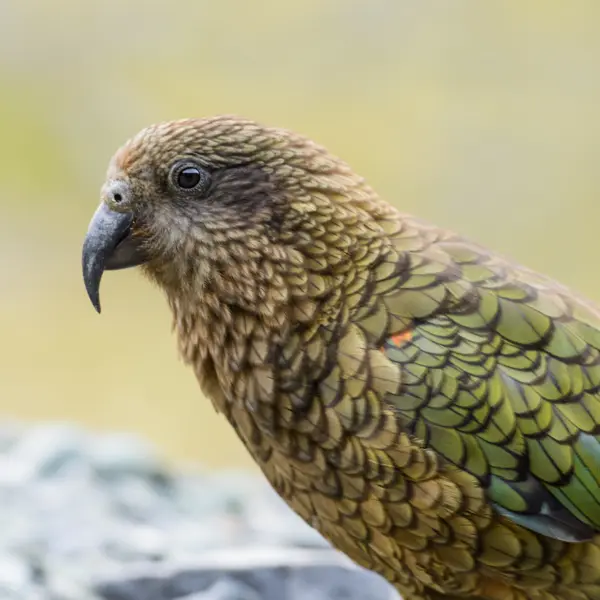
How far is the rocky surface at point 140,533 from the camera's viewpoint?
1946 millimetres

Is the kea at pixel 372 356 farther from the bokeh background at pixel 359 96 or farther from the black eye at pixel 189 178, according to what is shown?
the bokeh background at pixel 359 96

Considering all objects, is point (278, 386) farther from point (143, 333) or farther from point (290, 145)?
point (143, 333)

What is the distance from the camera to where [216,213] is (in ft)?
4.60

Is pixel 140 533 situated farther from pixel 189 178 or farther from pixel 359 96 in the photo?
pixel 359 96

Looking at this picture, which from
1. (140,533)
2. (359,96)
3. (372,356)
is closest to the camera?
(372,356)

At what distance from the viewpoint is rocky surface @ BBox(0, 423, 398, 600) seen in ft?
6.39

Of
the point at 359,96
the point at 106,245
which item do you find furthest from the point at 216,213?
the point at 359,96

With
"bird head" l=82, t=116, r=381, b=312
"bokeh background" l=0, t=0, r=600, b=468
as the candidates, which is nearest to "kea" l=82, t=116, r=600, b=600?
"bird head" l=82, t=116, r=381, b=312

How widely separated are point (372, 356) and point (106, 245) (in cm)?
46

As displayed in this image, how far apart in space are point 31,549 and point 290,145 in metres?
1.26

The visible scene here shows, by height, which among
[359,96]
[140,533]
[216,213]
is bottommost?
[140,533]

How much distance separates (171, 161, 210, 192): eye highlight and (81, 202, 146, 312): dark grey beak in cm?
9

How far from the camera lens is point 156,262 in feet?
4.68

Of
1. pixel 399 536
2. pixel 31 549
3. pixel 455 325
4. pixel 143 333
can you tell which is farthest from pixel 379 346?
pixel 143 333
